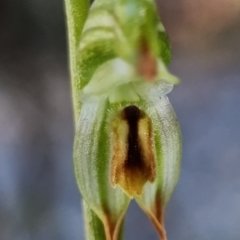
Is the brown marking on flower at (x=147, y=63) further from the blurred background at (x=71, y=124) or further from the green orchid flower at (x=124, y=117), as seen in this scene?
the blurred background at (x=71, y=124)

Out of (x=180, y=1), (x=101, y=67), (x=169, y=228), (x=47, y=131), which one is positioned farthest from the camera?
(x=180, y=1)

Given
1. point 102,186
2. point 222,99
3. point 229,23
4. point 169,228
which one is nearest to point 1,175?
point 169,228

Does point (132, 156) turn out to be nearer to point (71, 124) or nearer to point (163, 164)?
point (163, 164)

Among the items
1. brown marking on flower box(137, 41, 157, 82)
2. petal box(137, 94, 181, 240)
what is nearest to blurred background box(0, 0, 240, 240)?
petal box(137, 94, 181, 240)

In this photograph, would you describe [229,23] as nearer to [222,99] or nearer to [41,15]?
[222,99]

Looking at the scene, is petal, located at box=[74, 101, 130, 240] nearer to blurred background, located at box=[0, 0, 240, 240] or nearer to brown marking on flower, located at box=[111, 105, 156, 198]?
brown marking on flower, located at box=[111, 105, 156, 198]

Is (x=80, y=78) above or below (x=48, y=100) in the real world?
below
